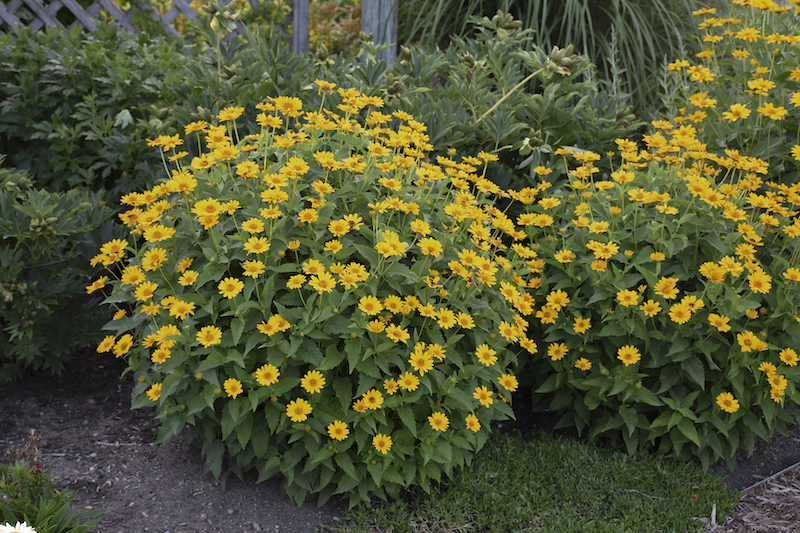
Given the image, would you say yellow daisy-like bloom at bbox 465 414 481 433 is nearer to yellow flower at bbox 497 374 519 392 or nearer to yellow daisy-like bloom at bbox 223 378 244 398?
yellow flower at bbox 497 374 519 392

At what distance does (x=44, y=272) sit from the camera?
8.52 feet

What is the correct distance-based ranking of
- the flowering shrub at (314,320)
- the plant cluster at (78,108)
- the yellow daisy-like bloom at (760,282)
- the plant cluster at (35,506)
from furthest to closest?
the plant cluster at (78,108) → the yellow daisy-like bloom at (760,282) → the flowering shrub at (314,320) → the plant cluster at (35,506)

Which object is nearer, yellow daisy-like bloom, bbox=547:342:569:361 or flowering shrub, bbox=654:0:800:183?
yellow daisy-like bloom, bbox=547:342:569:361

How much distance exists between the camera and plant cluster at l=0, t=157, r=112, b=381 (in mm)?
2459

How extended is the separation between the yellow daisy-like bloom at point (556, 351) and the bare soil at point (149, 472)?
0.46 metres

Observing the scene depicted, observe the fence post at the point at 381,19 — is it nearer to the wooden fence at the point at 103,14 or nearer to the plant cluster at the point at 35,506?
the wooden fence at the point at 103,14

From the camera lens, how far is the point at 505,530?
2.20 m

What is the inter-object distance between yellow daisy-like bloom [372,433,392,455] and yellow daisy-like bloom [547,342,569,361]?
806mm

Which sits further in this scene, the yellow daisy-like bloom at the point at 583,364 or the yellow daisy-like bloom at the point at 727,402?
the yellow daisy-like bloom at the point at 583,364

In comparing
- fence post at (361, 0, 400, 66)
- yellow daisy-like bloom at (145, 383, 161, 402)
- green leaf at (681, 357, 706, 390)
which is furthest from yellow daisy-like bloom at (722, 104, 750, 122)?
fence post at (361, 0, 400, 66)

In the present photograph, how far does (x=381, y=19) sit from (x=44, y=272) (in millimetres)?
3295

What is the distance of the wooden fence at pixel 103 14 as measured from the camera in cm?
464

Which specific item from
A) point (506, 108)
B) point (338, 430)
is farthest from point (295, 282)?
point (506, 108)

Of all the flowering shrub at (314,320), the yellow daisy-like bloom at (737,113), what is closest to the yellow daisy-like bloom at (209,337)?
the flowering shrub at (314,320)
